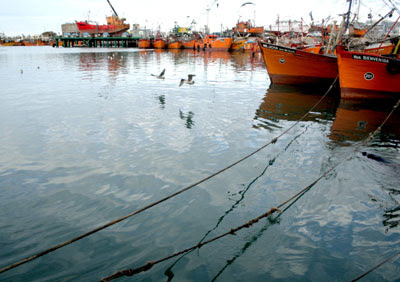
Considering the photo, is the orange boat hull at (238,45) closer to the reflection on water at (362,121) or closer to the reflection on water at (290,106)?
the reflection on water at (290,106)

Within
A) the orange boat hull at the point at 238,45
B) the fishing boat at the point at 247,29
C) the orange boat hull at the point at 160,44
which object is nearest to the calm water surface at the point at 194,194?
the orange boat hull at the point at 238,45

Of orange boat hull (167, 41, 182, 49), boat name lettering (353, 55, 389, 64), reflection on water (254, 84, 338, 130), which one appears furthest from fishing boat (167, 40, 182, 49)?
boat name lettering (353, 55, 389, 64)

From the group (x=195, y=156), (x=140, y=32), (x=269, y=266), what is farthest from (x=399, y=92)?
(x=140, y=32)

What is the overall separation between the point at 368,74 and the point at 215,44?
68592mm

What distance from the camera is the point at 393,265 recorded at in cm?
379

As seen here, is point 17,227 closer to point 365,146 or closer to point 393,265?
point 393,265

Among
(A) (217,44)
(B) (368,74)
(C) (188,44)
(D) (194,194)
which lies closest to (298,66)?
(B) (368,74)

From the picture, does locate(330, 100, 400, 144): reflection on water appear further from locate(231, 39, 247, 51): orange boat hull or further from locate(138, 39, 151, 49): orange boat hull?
locate(138, 39, 151, 49): orange boat hull

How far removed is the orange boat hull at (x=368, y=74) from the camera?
13141 mm

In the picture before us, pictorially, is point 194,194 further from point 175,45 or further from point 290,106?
point 175,45

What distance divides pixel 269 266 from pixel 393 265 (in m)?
1.62

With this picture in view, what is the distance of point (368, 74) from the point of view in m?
13.8

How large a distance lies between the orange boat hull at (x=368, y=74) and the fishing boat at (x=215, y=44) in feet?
209

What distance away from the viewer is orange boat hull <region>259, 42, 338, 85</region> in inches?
707
